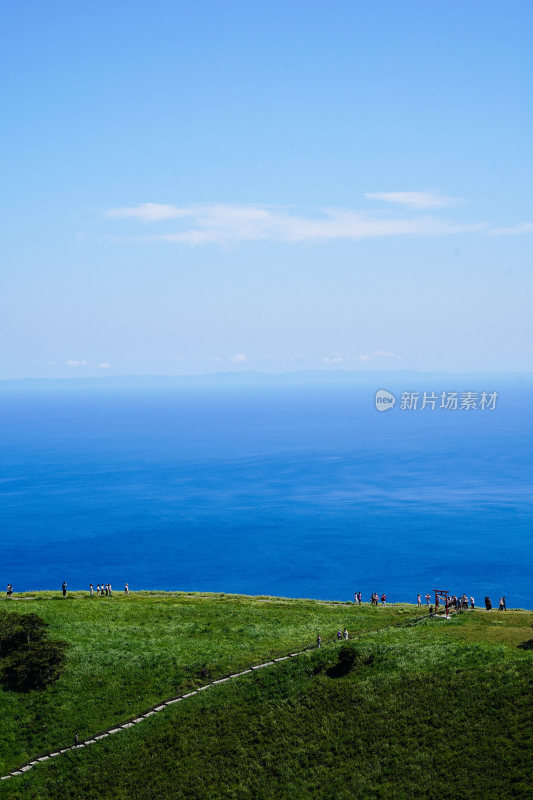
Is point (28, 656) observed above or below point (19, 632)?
below

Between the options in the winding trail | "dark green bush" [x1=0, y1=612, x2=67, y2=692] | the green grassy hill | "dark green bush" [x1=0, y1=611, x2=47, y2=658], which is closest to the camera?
the green grassy hill

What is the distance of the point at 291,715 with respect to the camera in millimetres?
44031

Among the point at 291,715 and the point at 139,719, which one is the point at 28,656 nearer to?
the point at 139,719

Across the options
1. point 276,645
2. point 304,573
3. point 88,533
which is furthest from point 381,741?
point 88,533

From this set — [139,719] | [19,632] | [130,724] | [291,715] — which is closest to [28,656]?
[19,632]

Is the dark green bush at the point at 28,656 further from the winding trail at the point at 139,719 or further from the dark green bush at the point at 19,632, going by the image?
the winding trail at the point at 139,719

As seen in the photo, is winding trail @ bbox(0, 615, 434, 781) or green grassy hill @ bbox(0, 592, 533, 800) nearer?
green grassy hill @ bbox(0, 592, 533, 800)

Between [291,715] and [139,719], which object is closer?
[291,715]

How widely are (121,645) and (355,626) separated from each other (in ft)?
68.2

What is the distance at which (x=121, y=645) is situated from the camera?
57.7 m

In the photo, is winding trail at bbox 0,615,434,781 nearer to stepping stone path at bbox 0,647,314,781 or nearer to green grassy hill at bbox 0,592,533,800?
stepping stone path at bbox 0,647,314,781

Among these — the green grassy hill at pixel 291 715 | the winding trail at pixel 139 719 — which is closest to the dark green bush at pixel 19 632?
the green grassy hill at pixel 291 715

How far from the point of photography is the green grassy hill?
124 ft

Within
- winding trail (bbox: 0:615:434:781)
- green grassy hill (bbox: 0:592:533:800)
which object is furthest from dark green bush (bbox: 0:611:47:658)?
A: winding trail (bbox: 0:615:434:781)
